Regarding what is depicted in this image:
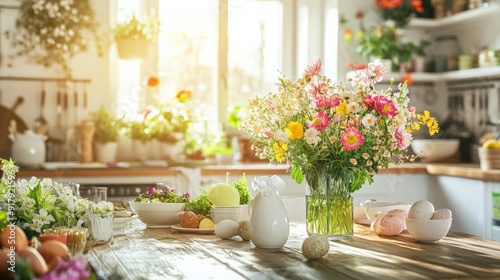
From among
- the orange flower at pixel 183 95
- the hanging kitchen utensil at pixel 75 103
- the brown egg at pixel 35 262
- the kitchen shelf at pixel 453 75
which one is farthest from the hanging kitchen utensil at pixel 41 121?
the brown egg at pixel 35 262

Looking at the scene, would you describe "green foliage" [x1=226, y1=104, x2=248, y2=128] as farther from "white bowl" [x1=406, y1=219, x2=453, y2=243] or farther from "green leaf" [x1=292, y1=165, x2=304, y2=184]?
"white bowl" [x1=406, y1=219, x2=453, y2=243]

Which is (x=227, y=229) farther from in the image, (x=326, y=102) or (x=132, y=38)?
(x=132, y=38)

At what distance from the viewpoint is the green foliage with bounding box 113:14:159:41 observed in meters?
5.13

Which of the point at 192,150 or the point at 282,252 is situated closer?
the point at 282,252

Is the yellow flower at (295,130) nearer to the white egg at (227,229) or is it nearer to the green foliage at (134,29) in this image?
the white egg at (227,229)

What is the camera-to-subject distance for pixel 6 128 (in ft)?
16.1

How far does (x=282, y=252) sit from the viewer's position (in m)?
2.16

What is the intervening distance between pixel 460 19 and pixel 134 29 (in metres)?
2.24

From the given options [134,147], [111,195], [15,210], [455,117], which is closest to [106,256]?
[15,210]

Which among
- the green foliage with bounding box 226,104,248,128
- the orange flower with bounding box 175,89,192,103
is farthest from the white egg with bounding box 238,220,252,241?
the green foliage with bounding box 226,104,248,128

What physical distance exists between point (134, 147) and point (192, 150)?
1.35ft

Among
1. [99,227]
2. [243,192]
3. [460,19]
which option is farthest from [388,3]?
[99,227]

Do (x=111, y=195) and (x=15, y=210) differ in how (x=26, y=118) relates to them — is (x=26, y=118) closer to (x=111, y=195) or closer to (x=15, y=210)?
(x=111, y=195)

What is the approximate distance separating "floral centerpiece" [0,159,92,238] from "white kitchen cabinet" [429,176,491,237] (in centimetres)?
277
